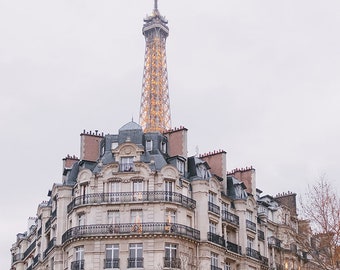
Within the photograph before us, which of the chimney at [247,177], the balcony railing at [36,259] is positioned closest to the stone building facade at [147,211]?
the balcony railing at [36,259]

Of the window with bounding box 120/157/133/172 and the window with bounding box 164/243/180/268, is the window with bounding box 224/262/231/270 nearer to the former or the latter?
the window with bounding box 164/243/180/268

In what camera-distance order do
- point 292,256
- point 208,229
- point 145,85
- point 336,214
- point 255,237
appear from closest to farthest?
1. point 336,214
2. point 208,229
3. point 255,237
4. point 292,256
5. point 145,85

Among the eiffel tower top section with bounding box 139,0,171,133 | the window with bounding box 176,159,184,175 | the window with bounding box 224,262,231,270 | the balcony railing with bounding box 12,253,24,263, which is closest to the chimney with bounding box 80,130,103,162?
the window with bounding box 176,159,184,175

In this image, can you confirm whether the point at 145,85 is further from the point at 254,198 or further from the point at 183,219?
the point at 183,219

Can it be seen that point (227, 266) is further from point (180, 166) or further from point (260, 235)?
point (180, 166)

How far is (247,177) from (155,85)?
96.9 feet

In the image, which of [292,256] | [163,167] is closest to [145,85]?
[292,256]

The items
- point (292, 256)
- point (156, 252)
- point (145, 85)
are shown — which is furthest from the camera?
point (145, 85)

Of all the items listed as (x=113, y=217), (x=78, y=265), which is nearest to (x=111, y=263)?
(x=78, y=265)

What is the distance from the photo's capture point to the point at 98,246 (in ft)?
135

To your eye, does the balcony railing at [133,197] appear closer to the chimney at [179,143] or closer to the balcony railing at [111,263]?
the balcony railing at [111,263]

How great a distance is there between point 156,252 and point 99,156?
769 cm

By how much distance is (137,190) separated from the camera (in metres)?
42.2

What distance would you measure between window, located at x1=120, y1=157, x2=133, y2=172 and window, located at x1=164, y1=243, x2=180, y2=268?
478 centimetres
